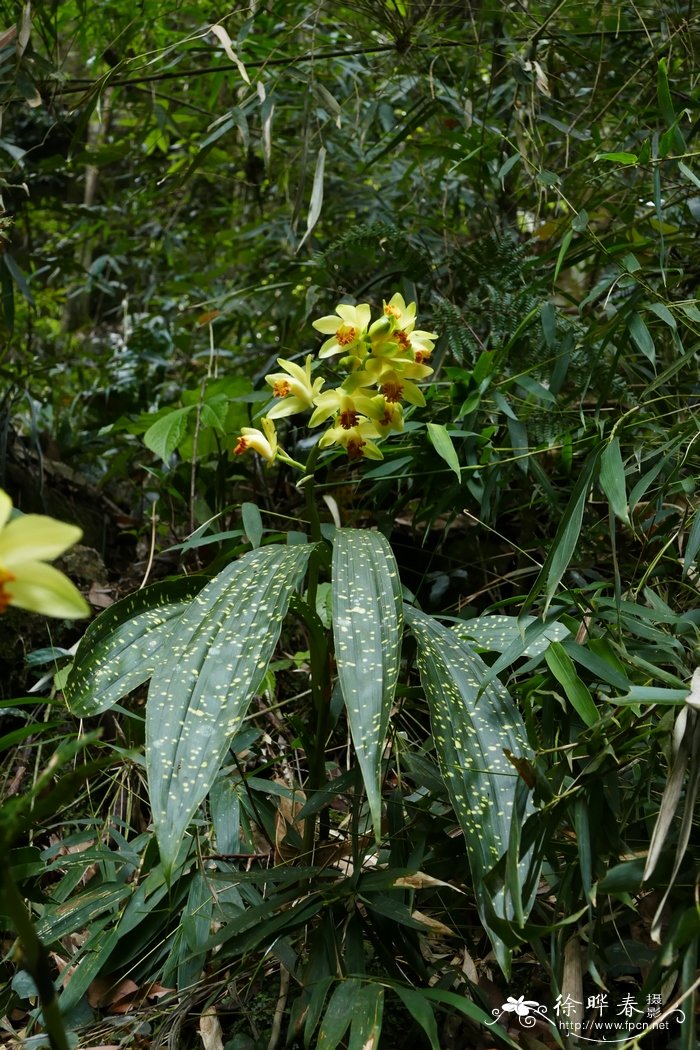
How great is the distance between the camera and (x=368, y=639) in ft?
2.40

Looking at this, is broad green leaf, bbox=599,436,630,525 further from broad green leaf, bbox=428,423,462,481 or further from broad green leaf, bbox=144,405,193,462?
broad green leaf, bbox=144,405,193,462

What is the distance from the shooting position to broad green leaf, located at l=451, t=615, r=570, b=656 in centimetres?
89

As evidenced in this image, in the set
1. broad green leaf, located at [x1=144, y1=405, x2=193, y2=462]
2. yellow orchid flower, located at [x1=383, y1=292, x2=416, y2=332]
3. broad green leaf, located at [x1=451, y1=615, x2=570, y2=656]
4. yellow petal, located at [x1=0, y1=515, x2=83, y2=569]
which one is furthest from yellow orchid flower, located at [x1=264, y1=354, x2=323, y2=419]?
yellow petal, located at [x1=0, y1=515, x2=83, y2=569]

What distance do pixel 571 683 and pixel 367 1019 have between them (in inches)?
14.0

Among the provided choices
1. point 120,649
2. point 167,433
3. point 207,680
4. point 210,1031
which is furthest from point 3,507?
point 167,433

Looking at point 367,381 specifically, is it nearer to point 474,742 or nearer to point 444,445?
point 444,445

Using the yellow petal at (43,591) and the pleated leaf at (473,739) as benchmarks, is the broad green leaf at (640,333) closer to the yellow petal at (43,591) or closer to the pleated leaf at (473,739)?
the pleated leaf at (473,739)

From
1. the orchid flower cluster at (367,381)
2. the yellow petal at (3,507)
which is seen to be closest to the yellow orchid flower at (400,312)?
the orchid flower cluster at (367,381)

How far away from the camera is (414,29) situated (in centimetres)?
165

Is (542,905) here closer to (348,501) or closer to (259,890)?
(259,890)

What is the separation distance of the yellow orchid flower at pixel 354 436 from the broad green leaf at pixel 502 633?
0.24 m

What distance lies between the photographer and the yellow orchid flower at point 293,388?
3.37ft

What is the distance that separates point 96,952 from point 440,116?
174cm

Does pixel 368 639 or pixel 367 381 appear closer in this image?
pixel 368 639
